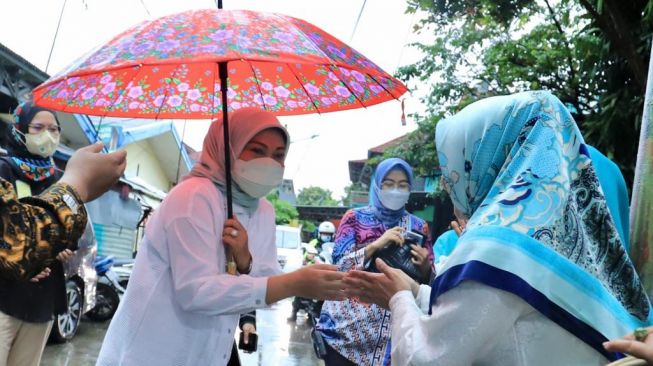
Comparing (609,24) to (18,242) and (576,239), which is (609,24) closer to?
(576,239)

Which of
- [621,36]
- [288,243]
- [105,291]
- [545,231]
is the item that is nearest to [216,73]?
[545,231]

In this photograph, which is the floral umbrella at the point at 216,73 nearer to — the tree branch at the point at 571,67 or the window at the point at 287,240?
the tree branch at the point at 571,67

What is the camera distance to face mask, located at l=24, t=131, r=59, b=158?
10.2ft

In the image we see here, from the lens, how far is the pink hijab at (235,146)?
222 centimetres

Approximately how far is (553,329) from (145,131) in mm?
16200

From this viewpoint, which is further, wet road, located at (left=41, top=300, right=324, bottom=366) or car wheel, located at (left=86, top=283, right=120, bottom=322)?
car wheel, located at (left=86, top=283, right=120, bottom=322)

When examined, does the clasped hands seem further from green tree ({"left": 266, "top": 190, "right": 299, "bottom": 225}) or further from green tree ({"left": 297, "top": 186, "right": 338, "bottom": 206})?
green tree ({"left": 297, "top": 186, "right": 338, "bottom": 206})

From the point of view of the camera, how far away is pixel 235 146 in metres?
2.31

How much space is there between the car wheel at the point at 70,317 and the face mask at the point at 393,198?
15.6ft

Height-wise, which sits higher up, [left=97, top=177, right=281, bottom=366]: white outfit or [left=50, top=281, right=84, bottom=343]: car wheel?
[left=97, top=177, right=281, bottom=366]: white outfit

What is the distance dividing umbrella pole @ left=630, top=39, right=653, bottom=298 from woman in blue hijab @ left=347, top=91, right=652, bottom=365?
284 mm

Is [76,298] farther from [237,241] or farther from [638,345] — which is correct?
[638,345]

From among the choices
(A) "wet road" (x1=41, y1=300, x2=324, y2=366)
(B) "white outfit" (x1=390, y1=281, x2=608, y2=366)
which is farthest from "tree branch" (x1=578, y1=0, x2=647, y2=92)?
(A) "wet road" (x1=41, y1=300, x2=324, y2=366)

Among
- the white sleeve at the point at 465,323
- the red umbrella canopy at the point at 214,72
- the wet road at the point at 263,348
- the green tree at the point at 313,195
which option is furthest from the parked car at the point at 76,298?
the green tree at the point at 313,195
